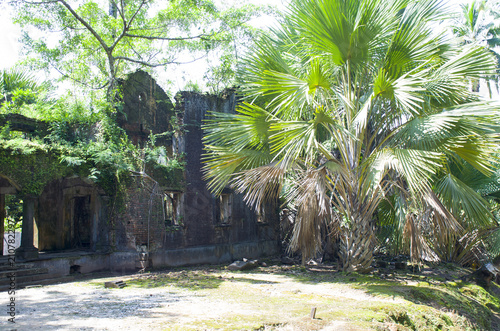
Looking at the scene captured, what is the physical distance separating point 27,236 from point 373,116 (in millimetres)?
9242

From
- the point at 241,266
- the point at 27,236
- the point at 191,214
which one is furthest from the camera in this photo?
the point at 191,214

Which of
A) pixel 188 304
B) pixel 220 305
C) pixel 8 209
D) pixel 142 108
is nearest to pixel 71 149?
pixel 142 108

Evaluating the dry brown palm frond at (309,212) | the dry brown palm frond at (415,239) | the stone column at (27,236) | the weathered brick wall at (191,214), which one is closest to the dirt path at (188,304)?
the dry brown palm frond at (309,212)

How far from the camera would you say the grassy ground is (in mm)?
4895

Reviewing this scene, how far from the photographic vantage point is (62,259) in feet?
32.7

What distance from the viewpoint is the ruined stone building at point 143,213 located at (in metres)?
10.1

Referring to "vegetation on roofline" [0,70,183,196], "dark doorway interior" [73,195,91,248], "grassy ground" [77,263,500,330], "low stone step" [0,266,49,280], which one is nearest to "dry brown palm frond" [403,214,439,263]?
"grassy ground" [77,263,500,330]

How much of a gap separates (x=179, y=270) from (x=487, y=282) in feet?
26.5

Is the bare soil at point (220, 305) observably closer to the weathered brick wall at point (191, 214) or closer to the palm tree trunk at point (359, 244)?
the palm tree trunk at point (359, 244)

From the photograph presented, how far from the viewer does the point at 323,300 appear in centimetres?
652

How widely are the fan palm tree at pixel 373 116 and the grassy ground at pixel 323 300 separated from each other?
85 centimetres

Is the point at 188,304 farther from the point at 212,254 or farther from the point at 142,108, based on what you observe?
the point at 142,108

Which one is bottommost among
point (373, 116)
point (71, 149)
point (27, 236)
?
point (27, 236)

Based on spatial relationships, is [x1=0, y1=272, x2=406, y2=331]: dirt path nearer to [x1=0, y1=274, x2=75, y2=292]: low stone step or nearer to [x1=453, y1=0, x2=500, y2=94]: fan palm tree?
[x1=0, y1=274, x2=75, y2=292]: low stone step
